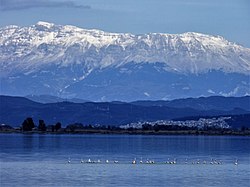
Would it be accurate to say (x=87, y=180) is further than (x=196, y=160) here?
No

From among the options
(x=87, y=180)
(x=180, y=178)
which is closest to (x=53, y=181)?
(x=87, y=180)

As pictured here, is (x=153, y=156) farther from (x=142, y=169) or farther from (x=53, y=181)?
(x=53, y=181)

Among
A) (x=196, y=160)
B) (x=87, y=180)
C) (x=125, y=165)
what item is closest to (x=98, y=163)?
(x=125, y=165)

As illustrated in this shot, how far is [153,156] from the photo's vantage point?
4663 inches

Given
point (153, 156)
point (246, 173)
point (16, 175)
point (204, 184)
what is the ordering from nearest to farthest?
1. point (204, 184)
2. point (16, 175)
3. point (246, 173)
4. point (153, 156)

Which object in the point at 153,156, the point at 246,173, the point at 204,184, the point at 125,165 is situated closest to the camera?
the point at 204,184

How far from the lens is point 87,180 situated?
265ft

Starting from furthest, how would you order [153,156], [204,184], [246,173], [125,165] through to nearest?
[153,156] < [125,165] < [246,173] < [204,184]

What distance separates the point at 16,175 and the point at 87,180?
696 cm

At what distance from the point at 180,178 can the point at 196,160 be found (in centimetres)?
2576

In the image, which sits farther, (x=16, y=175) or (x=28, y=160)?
(x=28, y=160)

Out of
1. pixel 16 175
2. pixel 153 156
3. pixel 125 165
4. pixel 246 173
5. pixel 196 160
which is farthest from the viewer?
pixel 153 156

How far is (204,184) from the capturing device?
79000 millimetres

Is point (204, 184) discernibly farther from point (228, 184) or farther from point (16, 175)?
point (16, 175)
